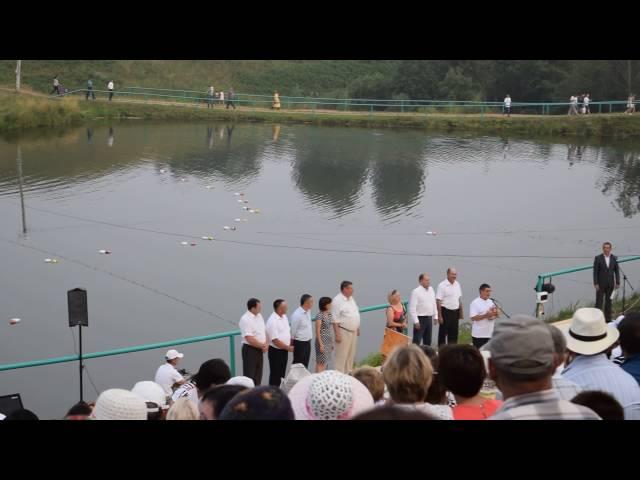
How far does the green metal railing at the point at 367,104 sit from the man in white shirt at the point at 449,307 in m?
34.4

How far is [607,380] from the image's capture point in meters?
4.83

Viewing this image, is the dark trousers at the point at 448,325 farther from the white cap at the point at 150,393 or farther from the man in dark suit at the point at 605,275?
the white cap at the point at 150,393

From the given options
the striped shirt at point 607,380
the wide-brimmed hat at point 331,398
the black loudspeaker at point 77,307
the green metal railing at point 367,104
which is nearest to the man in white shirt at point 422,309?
the black loudspeaker at point 77,307

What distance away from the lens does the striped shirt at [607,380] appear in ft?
15.3

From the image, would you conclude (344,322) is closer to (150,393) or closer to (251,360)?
(251,360)

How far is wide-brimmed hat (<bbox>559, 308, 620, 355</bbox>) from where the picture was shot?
5.27 m

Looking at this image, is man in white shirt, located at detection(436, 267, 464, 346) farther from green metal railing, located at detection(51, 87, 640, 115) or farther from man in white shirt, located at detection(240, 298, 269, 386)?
green metal railing, located at detection(51, 87, 640, 115)

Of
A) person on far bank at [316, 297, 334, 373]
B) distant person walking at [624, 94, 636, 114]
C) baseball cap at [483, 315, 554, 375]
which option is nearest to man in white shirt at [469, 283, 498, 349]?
person on far bank at [316, 297, 334, 373]

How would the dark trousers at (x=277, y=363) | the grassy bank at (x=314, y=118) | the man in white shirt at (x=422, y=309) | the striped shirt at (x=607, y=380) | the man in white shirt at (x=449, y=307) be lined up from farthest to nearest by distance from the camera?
the grassy bank at (x=314, y=118), the man in white shirt at (x=449, y=307), the man in white shirt at (x=422, y=309), the dark trousers at (x=277, y=363), the striped shirt at (x=607, y=380)

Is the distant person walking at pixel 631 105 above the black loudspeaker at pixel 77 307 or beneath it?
above

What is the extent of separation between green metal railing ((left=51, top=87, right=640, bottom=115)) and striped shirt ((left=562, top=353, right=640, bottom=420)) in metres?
42.5
